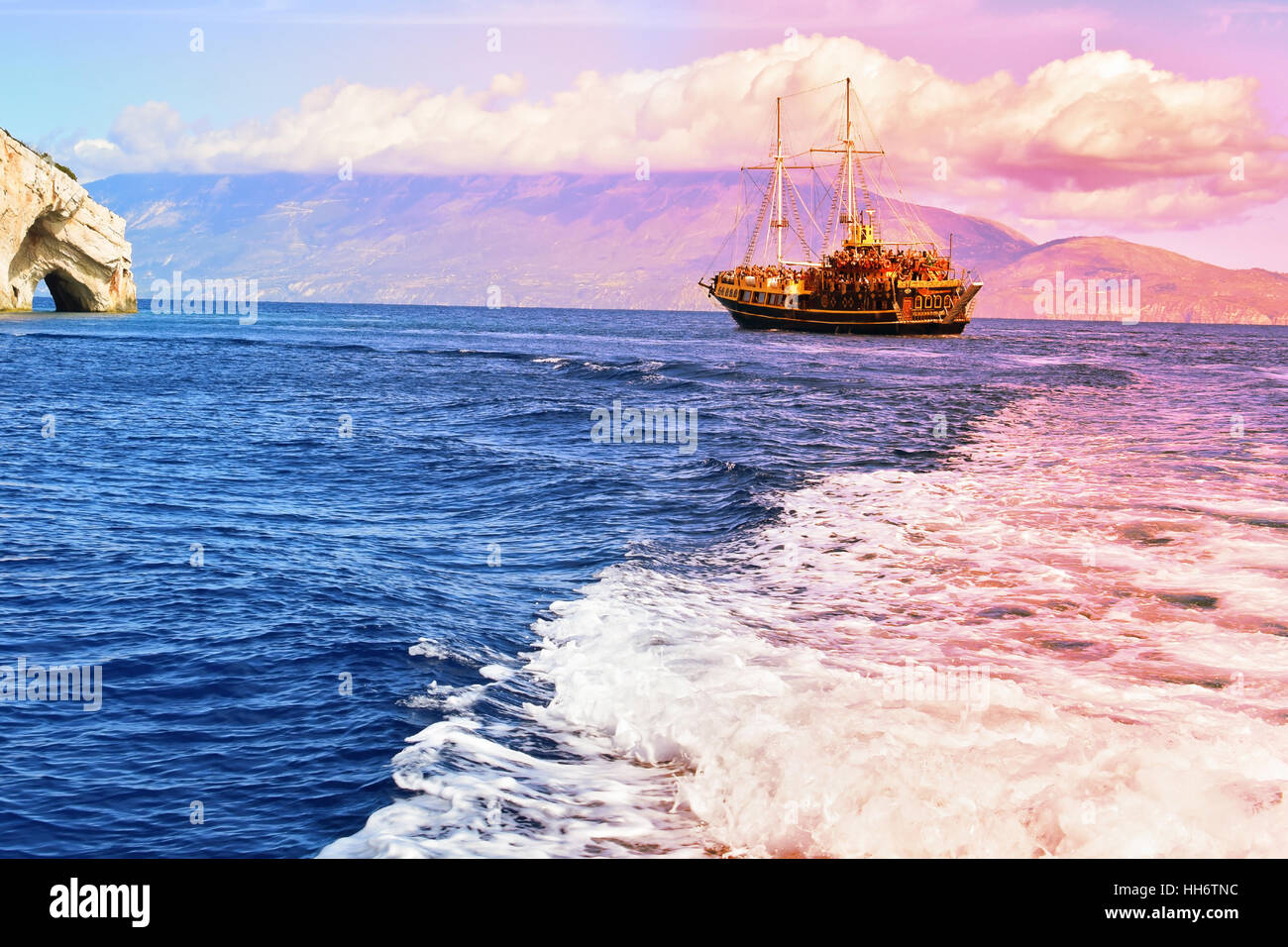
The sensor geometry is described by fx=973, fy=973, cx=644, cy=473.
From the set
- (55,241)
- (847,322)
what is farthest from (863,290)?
(55,241)

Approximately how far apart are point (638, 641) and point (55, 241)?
331 ft

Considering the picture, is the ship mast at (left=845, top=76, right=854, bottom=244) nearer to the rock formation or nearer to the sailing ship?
the sailing ship

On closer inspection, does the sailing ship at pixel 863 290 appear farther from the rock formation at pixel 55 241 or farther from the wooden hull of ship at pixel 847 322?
the rock formation at pixel 55 241

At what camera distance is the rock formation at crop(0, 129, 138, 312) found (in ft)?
263

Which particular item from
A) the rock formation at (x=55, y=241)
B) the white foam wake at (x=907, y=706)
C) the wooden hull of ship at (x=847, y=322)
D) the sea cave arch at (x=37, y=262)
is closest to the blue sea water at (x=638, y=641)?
the white foam wake at (x=907, y=706)

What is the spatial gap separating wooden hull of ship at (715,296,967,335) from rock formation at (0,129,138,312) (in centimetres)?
7345

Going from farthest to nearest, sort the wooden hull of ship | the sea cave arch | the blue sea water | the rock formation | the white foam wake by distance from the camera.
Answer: the wooden hull of ship, the sea cave arch, the rock formation, the blue sea water, the white foam wake

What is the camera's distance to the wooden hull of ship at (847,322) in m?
114

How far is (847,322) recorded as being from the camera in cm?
11638

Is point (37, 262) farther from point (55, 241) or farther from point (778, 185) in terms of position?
point (778, 185)

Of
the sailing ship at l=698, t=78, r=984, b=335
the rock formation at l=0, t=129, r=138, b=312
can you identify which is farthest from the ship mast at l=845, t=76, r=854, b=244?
the rock formation at l=0, t=129, r=138, b=312

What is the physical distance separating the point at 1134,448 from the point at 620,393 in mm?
24664

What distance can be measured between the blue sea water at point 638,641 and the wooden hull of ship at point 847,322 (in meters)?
87.3
